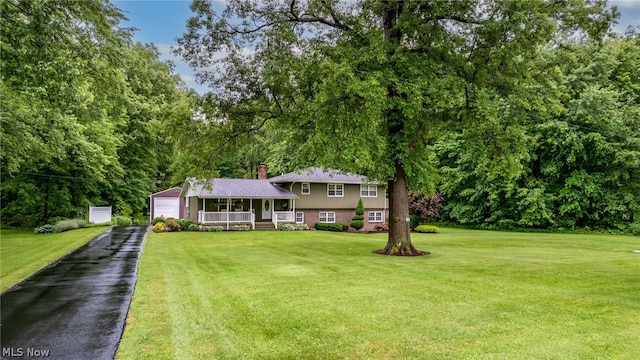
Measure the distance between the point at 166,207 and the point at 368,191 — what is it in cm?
1931

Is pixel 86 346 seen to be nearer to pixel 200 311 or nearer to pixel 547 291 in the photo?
pixel 200 311

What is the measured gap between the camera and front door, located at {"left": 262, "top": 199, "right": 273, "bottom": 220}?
33.2 metres

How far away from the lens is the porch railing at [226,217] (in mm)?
29953

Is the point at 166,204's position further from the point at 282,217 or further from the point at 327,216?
the point at 327,216

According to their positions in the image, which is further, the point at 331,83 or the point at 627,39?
the point at 627,39

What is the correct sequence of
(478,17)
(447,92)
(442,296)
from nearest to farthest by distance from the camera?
1. (442,296)
2. (447,92)
3. (478,17)

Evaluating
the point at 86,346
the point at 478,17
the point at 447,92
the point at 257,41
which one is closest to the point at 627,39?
the point at 478,17

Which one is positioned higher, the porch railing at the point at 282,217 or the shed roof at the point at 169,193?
the shed roof at the point at 169,193

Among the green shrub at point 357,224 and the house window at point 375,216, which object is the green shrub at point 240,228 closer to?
the green shrub at point 357,224

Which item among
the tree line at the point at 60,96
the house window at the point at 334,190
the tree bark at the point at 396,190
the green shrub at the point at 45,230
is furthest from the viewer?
the house window at the point at 334,190

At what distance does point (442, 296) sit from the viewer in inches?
330

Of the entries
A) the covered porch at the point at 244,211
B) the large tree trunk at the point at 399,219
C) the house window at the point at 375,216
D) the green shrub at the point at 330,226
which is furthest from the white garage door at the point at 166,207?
the large tree trunk at the point at 399,219

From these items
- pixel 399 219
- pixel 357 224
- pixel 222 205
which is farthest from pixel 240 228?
pixel 399 219

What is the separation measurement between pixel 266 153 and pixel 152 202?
1962 centimetres
